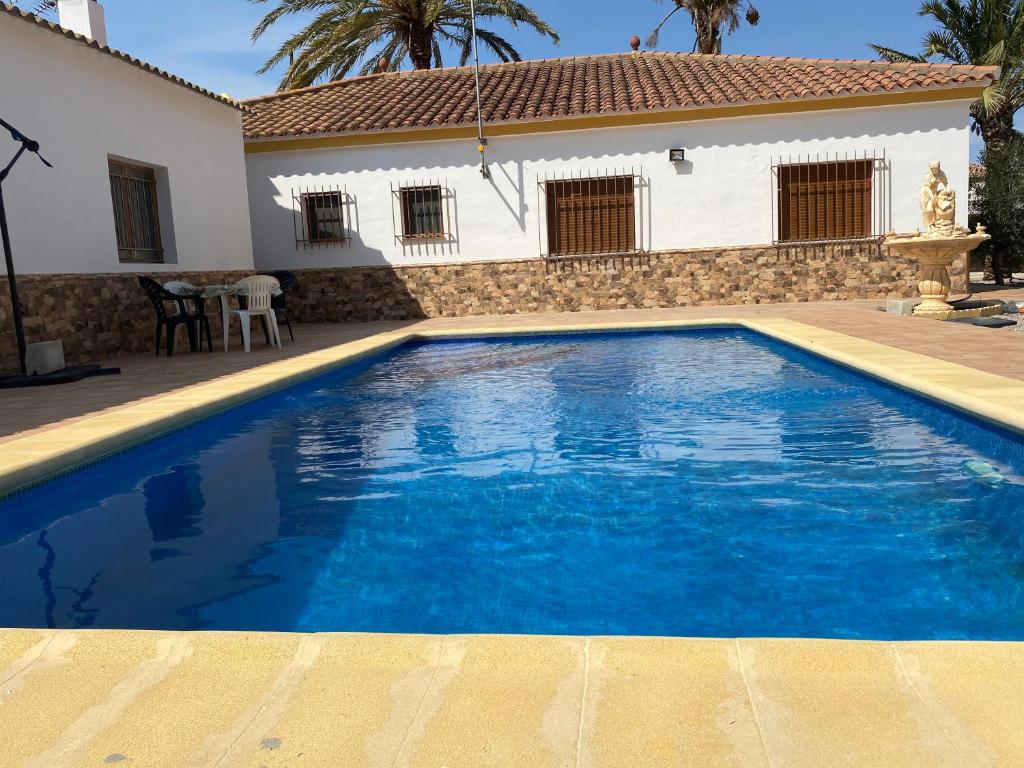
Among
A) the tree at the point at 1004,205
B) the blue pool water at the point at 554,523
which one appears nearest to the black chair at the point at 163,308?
the blue pool water at the point at 554,523

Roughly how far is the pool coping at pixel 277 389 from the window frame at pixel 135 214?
3116 mm

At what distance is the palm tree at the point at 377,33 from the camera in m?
16.6

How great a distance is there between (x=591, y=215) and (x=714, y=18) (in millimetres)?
12002

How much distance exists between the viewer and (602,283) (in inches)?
528

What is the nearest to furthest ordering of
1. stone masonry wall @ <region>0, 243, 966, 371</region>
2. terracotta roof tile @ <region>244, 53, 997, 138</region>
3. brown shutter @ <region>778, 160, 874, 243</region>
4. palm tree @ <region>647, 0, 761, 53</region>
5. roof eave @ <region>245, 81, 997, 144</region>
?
roof eave @ <region>245, 81, 997, 144</region>
terracotta roof tile @ <region>244, 53, 997, 138</region>
brown shutter @ <region>778, 160, 874, 243</region>
stone masonry wall @ <region>0, 243, 966, 371</region>
palm tree @ <region>647, 0, 761, 53</region>

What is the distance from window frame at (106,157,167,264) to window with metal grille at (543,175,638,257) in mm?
5992

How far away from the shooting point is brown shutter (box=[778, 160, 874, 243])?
12.7 meters

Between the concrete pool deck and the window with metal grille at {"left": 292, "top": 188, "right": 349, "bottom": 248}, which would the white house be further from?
the concrete pool deck

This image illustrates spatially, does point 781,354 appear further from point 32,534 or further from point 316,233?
point 316,233

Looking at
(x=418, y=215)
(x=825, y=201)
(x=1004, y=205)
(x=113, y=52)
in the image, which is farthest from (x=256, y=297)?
(x=1004, y=205)

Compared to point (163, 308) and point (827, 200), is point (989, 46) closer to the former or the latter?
point (827, 200)

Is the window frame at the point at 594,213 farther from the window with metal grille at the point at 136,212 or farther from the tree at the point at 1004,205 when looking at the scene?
the tree at the point at 1004,205

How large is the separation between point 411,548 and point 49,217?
7.28 meters

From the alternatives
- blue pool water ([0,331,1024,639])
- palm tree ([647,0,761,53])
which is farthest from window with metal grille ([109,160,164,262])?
palm tree ([647,0,761,53])
